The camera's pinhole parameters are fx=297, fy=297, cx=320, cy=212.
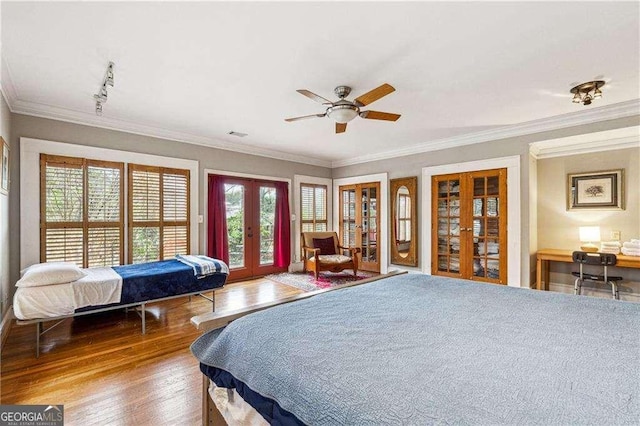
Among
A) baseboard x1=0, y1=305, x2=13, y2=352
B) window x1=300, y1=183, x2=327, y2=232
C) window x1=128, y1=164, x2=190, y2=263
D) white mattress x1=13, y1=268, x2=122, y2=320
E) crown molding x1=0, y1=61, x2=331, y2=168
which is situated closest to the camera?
white mattress x1=13, y1=268, x2=122, y2=320

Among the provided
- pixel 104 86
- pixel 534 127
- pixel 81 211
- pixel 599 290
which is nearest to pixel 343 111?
pixel 104 86

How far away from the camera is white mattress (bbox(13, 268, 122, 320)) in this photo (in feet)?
8.26

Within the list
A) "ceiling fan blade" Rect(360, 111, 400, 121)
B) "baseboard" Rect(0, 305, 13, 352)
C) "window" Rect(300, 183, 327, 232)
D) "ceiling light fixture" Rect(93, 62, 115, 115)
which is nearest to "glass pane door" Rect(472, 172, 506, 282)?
"ceiling fan blade" Rect(360, 111, 400, 121)

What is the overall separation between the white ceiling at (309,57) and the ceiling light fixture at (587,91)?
9 centimetres

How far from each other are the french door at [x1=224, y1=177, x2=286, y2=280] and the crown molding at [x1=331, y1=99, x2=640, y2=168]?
2584 millimetres

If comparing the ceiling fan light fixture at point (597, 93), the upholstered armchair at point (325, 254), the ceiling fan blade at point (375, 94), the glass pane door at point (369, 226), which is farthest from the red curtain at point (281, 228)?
the ceiling fan light fixture at point (597, 93)

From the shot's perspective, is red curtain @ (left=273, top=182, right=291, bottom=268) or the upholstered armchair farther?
red curtain @ (left=273, top=182, right=291, bottom=268)

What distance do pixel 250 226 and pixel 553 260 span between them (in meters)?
4.92

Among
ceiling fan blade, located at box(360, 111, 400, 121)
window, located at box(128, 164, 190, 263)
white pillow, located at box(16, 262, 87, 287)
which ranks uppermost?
ceiling fan blade, located at box(360, 111, 400, 121)

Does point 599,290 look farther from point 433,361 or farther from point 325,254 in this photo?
point 433,361

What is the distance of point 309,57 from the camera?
2451 millimetres

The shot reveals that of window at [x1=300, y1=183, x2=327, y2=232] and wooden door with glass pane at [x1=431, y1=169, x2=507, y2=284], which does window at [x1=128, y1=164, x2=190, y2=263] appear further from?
wooden door with glass pane at [x1=431, y1=169, x2=507, y2=284]

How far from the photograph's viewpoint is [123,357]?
2.57 metres

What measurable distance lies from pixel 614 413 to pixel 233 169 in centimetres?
528
